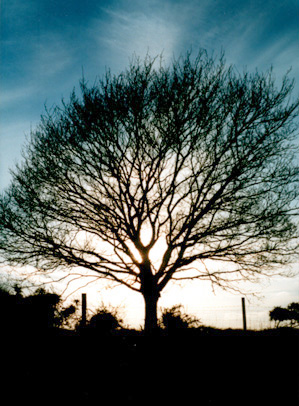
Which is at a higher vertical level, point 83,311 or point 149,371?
point 83,311

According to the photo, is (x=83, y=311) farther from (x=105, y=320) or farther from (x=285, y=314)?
(x=285, y=314)

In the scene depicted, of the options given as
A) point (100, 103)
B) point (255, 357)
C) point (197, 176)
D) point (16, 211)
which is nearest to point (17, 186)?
point (16, 211)

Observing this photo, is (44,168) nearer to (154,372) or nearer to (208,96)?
(208,96)

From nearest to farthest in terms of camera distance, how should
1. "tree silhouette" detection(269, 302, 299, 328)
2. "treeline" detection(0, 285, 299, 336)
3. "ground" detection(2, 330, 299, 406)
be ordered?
1. "ground" detection(2, 330, 299, 406)
2. "treeline" detection(0, 285, 299, 336)
3. "tree silhouette" detection(269, 302, 299, 328)

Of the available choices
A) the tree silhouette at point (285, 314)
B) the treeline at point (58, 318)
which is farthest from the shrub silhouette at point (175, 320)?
the tree silhouette at point (285, 314)

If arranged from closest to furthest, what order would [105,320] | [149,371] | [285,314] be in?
1. [149,371]
2. [105,320]
3. [285,314]

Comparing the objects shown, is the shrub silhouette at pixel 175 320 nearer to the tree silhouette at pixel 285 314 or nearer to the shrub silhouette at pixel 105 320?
the shrub silhouette at pixel 105 320

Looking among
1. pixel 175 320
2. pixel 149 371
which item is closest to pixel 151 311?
pixel 175 320

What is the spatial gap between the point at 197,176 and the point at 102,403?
8.17 metres

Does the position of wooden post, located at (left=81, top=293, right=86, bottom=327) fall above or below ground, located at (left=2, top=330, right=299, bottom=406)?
above

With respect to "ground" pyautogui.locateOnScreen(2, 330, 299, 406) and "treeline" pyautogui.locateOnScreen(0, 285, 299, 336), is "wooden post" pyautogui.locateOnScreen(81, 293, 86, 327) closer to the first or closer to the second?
"treeline" pyautogui.locateOnScreen(0, 285, 299, 336)

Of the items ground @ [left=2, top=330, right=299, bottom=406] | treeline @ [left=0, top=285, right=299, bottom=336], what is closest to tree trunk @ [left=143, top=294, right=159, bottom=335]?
treeline @ [left=0, top=285, right=299, bottom=336]

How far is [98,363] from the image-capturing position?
614cm

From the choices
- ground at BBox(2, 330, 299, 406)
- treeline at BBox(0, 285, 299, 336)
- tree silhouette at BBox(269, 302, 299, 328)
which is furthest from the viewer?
tree silhouette at BBox(269, 302, 299, 328)
